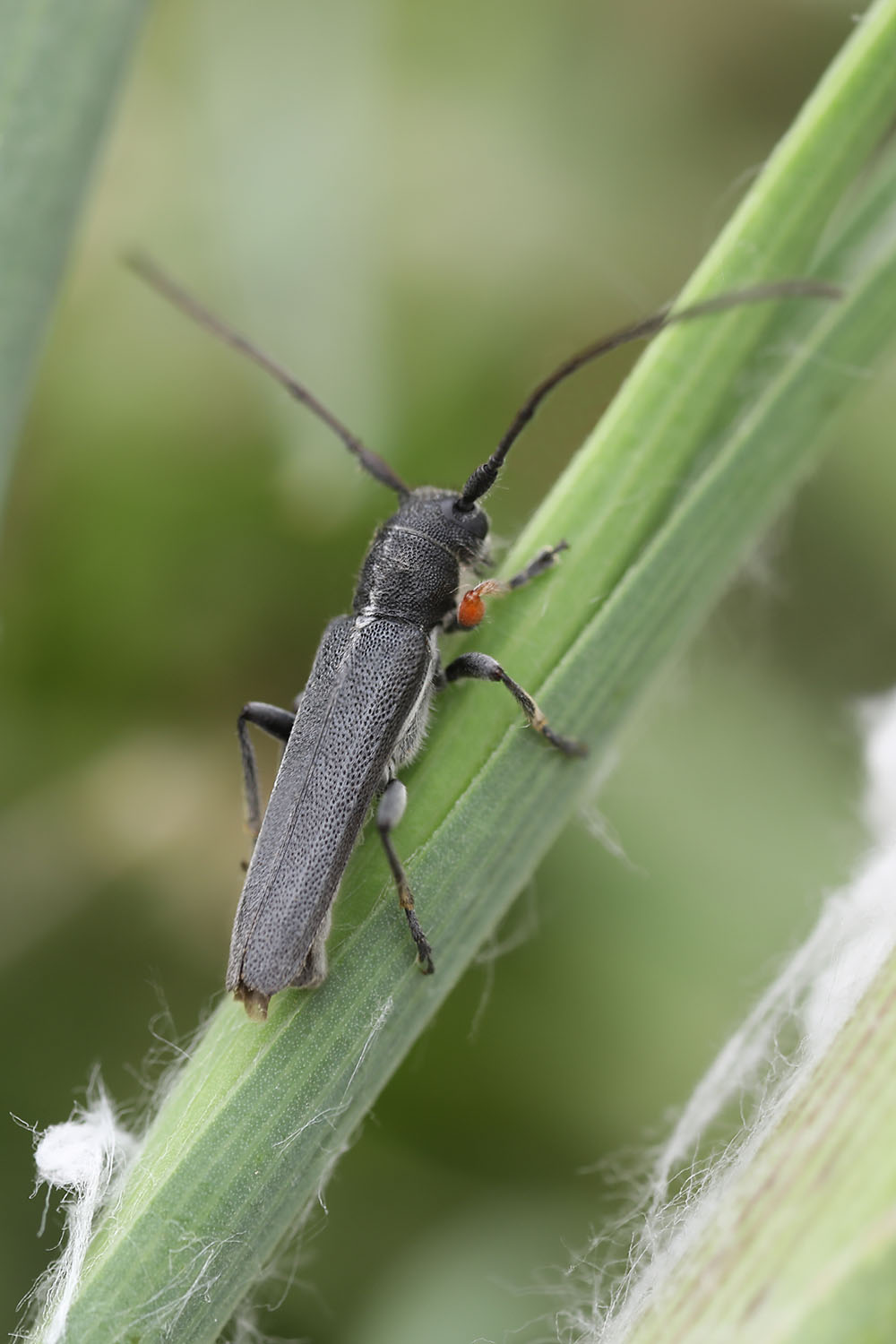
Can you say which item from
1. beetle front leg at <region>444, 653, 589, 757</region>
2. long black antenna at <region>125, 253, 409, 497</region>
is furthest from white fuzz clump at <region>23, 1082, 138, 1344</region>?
long black antenna at <region>125, 253, 409, 497</region>

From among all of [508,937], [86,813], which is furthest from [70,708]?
[508,937]

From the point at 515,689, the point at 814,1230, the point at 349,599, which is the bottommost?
the point at 349,599

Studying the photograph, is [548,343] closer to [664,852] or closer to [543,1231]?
[664,852]

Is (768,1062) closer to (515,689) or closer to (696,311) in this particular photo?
(515,689)

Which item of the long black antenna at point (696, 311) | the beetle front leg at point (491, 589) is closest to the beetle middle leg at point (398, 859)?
the beetle front leg at point (491, 589)

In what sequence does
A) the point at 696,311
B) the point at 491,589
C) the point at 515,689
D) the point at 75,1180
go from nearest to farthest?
the point at 75,1180 → the point at 696,311 → the point at 515,689 → the point at 491,589

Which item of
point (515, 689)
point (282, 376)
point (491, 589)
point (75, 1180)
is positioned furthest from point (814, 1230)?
point (282, 376)

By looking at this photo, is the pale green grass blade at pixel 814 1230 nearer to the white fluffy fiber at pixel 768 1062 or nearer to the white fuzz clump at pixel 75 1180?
the white fluffy fiber at pixel 768 1062

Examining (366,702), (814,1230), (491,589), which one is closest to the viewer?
(814,1230)
